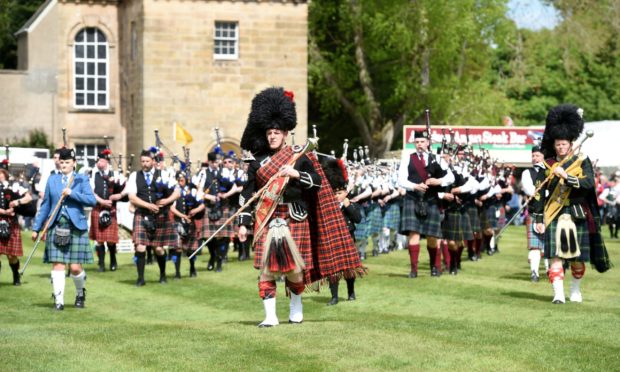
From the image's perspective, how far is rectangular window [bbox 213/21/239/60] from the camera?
40.6 metres

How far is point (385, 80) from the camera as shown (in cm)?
4791

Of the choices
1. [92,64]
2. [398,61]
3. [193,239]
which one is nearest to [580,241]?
[193,239]

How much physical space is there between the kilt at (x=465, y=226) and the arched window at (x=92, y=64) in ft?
88.2

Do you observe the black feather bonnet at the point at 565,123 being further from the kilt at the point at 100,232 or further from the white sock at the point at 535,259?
the kilt at the point at 100,232

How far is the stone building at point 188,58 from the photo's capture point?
Answer: 1577 inches

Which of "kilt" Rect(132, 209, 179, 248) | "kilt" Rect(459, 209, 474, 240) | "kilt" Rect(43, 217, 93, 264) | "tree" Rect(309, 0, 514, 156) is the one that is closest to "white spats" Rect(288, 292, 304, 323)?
"kilt" Rect(43, 217, 93, 264)

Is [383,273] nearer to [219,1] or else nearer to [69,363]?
[69,363]

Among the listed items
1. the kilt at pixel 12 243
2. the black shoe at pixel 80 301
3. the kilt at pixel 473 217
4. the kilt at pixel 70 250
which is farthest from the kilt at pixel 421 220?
the kilt at pixel 12 243

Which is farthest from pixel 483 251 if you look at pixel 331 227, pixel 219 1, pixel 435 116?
pixel 435 116

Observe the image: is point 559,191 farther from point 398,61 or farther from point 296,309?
point 398,61

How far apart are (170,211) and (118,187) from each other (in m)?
2.91

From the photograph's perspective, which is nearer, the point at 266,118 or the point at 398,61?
the point at 266,118

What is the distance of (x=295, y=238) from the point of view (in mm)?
11312

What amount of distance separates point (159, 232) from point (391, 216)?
792cm
